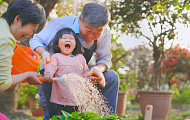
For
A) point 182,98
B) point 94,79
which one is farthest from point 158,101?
point 182,98

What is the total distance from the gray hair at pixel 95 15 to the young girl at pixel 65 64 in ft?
0.68

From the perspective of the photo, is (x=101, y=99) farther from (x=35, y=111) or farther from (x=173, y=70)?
(x=173, y=70)

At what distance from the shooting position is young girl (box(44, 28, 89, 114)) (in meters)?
2.36

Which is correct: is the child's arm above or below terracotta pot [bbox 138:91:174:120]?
above

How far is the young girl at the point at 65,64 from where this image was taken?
2361mm

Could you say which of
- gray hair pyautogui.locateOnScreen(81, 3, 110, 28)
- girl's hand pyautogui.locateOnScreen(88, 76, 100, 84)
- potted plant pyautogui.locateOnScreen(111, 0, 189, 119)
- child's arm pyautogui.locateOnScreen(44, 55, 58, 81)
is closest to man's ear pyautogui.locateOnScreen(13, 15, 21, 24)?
child's arm pyautogui.locateOnScreen(44, 55, 58, 81)

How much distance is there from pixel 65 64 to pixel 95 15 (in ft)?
1.63

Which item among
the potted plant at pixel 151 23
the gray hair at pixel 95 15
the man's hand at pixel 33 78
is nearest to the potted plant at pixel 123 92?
the potted plant at pixel 151 23

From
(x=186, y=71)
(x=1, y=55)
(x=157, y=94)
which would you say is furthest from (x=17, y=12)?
(x=186, y=71)

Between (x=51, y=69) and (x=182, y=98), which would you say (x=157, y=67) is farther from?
(x=182, y=98)

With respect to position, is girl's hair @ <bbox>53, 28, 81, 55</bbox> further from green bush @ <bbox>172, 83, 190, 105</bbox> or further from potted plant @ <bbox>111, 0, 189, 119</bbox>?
green bush @ <bbox>172, 83, 190, 105</bbox>

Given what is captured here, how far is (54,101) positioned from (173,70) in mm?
7507

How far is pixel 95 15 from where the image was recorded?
2.32 metres

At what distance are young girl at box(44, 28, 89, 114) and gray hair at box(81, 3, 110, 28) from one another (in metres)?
0.21
